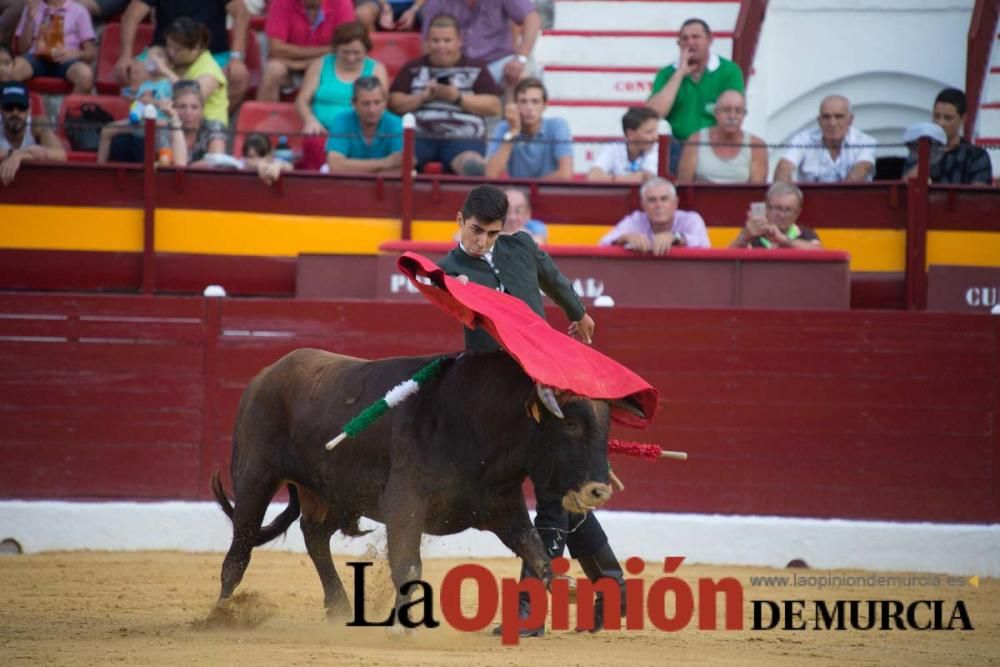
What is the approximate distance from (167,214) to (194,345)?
903mm

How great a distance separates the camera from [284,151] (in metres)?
9.34

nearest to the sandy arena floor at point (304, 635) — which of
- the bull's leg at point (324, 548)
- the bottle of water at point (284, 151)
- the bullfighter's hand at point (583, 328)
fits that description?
the bull's leg at point (324, 548)

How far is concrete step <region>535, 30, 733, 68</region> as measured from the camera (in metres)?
11.2

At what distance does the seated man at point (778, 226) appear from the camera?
8367 millimetres

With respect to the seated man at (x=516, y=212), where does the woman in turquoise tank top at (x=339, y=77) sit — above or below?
above


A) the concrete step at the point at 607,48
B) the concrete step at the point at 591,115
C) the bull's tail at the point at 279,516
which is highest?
the concrete step at the point at 607,48

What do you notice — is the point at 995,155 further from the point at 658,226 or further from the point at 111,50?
the point at 111,50

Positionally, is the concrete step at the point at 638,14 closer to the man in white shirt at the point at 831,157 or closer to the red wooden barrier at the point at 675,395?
the man in white shirt at the point at 831,157

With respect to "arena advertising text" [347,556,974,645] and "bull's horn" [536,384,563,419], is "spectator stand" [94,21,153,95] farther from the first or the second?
"bull's horn" [536,384,563,419]

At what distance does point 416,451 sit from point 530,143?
4111 mm

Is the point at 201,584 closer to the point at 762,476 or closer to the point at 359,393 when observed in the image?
the point at 359,393

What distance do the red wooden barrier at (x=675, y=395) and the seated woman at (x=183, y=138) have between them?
98cm

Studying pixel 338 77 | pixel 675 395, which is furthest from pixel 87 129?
pixel 675 395

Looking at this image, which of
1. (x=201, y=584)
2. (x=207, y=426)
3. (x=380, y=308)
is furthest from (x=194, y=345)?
(x=201, y=584)
